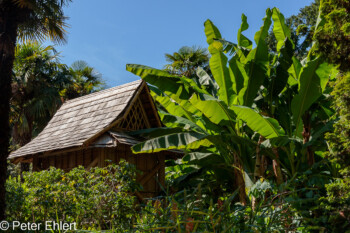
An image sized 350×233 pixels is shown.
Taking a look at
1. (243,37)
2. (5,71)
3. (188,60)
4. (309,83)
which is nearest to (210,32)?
(243,37)

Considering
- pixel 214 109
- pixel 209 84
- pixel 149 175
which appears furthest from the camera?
pixel 209 84

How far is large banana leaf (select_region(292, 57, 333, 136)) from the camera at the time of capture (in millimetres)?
7867

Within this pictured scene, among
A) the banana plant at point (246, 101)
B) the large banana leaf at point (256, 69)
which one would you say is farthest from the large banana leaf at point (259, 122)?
the large banana leaf at point (256, 69)

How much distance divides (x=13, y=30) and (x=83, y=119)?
13.9ft

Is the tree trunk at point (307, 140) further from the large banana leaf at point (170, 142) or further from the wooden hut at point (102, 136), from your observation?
the wooden hut at point (102, 136)

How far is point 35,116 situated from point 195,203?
1694cm

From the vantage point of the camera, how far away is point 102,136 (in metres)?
9.94

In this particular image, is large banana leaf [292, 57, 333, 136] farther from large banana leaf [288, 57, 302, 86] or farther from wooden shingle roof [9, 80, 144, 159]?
wooden shingle roof [9, 80, 144, 159]

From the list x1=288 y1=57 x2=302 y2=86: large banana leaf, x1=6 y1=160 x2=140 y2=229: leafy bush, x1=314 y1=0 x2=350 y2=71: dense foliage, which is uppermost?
x1=288 y1=57 x2=302 y2=86: large banana leaf

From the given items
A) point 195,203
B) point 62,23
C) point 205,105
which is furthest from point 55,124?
point 195,203

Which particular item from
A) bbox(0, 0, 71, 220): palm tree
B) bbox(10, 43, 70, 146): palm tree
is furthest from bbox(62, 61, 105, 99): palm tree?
bbox(0, 0, 71, 220): palm tree

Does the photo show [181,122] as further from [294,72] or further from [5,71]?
[5,71]

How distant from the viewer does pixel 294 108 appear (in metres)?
8.15

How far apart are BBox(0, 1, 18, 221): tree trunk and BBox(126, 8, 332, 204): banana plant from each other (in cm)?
279
